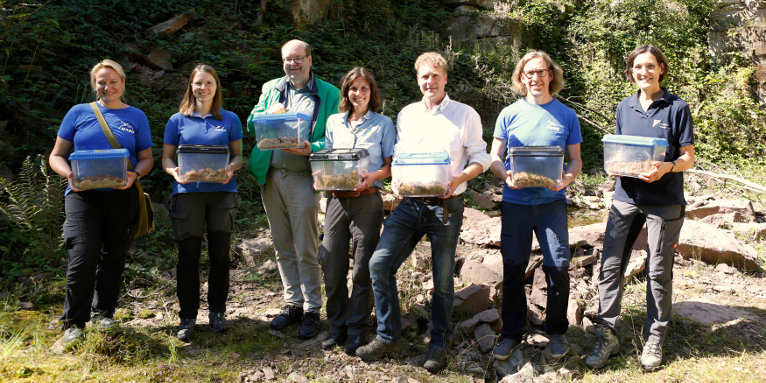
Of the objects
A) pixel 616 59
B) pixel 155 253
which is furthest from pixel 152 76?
pixel 616 59

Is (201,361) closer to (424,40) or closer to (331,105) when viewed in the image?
(331,105)

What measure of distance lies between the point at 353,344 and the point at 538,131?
181cm

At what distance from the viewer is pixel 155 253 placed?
191 inches

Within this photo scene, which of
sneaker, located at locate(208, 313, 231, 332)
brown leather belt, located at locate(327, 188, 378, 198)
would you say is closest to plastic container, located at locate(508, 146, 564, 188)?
brown leather belt, located at locate(327, 188, 378, 198)

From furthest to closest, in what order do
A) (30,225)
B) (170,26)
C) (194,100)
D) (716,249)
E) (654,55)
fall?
(170,26) → (716,249) → (30,225) → (194,100) → (654,55)

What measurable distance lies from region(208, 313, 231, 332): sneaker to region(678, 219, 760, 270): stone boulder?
436 centimetres

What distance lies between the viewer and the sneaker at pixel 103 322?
317cm

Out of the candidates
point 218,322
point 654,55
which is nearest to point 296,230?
point 218,322

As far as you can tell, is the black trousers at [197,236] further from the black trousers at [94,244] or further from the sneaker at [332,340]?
the sneaker at [332,340]

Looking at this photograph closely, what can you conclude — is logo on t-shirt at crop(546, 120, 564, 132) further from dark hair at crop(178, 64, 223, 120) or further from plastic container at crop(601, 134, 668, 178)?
dark hair at crop(178, 64, 223, 120)

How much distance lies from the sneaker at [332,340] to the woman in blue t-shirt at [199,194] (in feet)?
2.84

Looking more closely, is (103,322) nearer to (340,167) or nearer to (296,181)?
(296,181)

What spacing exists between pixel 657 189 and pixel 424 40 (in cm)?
799

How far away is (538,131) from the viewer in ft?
9.94
